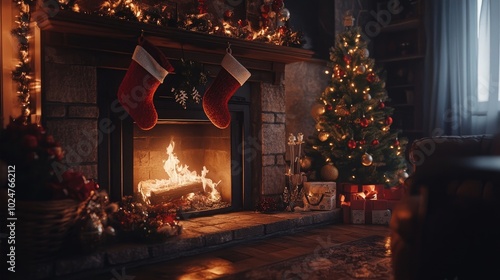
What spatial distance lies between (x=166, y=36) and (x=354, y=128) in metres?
2.15

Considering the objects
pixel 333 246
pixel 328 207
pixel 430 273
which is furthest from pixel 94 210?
pixel 328 207

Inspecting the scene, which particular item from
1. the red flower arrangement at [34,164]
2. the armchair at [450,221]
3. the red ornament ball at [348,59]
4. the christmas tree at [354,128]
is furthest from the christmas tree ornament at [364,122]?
the red flower arrangement at [34,164]

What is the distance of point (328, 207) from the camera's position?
13.1 feet

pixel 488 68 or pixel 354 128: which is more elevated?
pixel 488 68

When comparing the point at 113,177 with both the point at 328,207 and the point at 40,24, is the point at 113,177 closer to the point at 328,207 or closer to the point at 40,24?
the point at 40,24

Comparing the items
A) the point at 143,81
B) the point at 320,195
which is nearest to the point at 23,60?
the point at 143,81

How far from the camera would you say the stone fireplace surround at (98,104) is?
105 inches

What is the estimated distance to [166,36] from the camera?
3113 millimetres

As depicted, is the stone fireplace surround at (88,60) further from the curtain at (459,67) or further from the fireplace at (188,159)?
the curtain at (459,67)

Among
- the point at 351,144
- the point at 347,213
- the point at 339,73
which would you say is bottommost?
the point at 347,213

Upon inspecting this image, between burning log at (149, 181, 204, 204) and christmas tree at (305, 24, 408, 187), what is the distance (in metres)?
1.27

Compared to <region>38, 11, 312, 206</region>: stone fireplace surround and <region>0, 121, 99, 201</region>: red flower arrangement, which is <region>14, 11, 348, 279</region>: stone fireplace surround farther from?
<region>0, 121, 99, 201</region>: red flower arrangement

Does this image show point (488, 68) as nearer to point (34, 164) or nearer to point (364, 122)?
point (364, 122)

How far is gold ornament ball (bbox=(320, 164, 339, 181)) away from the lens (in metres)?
4.31
